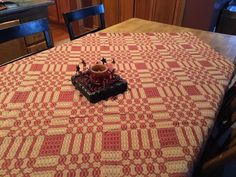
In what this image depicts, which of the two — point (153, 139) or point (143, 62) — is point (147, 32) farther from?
point (153, 139)

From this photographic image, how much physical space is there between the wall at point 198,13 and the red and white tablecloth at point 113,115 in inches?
63.9

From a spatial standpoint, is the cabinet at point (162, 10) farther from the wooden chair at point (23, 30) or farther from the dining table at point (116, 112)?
the wooden chair at point (23, 30)

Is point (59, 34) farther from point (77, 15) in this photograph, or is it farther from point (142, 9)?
point (77, 15)

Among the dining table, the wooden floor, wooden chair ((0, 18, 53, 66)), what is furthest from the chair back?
the wooden floor

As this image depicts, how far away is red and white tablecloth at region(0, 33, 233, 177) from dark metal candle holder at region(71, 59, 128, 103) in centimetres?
3

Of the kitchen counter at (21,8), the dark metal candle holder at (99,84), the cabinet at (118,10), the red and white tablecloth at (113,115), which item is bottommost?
the cabinet at (118,10)

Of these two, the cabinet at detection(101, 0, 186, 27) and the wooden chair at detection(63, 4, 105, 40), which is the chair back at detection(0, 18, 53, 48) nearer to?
the wooden chair at detection(63, 4, 105, 40)

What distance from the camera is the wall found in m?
2.60

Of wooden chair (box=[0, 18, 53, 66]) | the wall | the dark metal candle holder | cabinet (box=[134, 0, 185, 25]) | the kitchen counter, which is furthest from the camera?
cabinet (box=[134, 0, 185, 25])

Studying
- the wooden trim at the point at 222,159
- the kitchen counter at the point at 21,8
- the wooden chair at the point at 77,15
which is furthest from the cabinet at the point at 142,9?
the wooden trim at the point at 222,159

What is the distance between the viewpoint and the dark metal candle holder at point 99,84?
2.86 ft

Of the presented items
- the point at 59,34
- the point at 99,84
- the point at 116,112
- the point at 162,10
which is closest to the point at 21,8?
the point at 99,84

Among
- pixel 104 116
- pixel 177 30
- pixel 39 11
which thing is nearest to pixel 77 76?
pixel 104 116

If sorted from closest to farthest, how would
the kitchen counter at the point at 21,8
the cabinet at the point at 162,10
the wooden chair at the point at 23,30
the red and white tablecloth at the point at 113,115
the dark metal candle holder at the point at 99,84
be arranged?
the red and white tablecloth at the point at 113,115
the dark metal candle holder at the point at 99,84
the wooden chair at the point at 23,30
the kitchen counter at the point at 21,8
the cabinet at the point at 162,10
